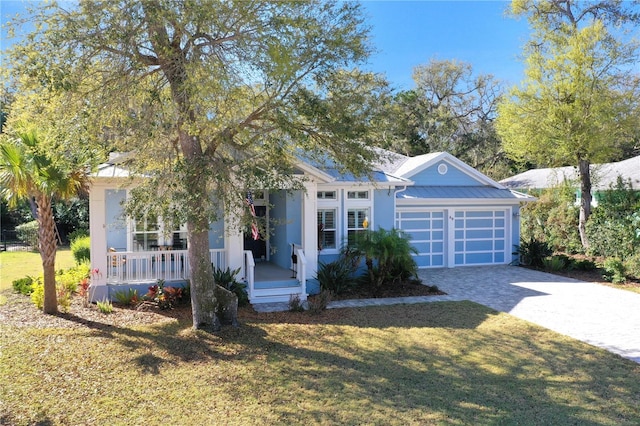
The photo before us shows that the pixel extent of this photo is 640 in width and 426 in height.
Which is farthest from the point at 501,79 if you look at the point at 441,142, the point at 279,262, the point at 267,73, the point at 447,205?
the point at 267,73

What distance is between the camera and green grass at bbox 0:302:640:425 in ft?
18.9

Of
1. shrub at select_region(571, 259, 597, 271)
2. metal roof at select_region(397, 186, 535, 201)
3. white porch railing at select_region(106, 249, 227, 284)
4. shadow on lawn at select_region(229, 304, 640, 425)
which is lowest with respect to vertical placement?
shadow on lawn at select_region(229, 304, 640, 425)

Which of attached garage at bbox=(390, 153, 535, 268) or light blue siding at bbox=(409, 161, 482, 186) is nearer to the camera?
attached garage at bbox=(390, 153, 535, 268)

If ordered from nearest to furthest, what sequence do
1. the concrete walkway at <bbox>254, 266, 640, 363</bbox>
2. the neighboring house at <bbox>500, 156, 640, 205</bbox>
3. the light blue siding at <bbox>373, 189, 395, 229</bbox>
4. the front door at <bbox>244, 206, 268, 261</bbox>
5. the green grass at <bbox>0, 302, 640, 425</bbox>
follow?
the green grass at <bbox>0, 302, 640, 425</bbox> < the concrete walkway at <bbox>254, 266, 640, 363</bbox> < the light blue siding at <bbox>373, 189, 395, 229</bbox> < the front door at <bbox>244, 206, 268, 261</bbox> < the neighboring house at <bbox>500, 156, 640, 205</bbox>

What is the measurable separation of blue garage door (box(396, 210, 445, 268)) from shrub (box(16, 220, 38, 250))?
18916mm

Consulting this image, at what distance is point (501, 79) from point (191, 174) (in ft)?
116

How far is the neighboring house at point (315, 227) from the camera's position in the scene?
11.6 m

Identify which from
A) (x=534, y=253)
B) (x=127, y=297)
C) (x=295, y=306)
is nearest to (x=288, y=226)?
(x=295, y=306)

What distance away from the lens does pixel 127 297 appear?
1134 centimetres

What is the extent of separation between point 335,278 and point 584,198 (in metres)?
12.2

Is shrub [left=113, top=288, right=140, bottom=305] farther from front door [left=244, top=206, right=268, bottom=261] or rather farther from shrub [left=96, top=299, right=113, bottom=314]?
front door [left=244, top=206, right=268, bottom=261]

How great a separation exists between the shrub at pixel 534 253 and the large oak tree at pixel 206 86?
12.4 m

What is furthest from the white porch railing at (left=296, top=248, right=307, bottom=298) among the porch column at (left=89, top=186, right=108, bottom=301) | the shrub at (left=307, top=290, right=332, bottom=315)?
the porch column at (left=89, top=186, right=108, bottom=301)

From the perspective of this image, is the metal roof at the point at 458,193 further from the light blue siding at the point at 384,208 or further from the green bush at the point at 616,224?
the green bush at the point at 616,224
